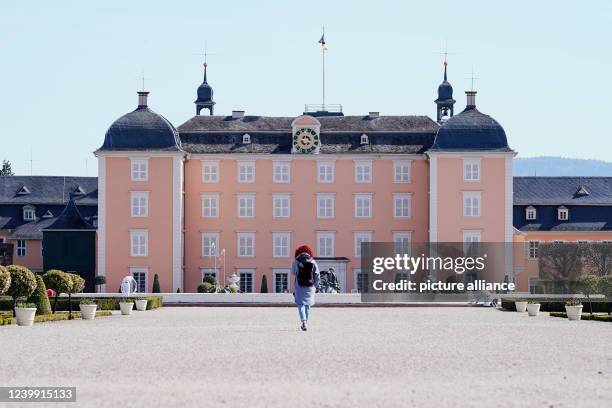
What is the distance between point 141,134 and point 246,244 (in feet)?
28.4

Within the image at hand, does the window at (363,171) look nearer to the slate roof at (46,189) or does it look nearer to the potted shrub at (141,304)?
the slate roof at (46,189)

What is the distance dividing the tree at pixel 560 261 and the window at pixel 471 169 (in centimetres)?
817

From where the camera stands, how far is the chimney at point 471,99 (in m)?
80.8

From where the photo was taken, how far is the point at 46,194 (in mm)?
91125

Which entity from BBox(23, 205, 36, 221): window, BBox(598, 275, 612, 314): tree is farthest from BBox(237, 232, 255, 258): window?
BBox(598, 275, 612, 314): tree

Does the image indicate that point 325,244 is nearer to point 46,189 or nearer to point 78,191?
point 78,191

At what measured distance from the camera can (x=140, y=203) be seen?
257 ft

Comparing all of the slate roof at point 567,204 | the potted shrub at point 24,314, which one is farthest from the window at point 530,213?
the potted shrub at point 24,314

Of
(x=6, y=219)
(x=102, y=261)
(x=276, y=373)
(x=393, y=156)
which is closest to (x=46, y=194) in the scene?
(x=6, y=219)

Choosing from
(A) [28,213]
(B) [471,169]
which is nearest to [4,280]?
(B) [471,169]

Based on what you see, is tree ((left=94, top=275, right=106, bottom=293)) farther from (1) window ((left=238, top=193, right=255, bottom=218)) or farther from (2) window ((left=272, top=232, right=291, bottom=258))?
(2) window ((left=272, top=232, right=291, bottom=258))

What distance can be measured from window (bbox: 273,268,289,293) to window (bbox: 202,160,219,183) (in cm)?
631

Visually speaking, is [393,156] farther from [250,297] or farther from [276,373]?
[276,373]

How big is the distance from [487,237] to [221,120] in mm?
17154
